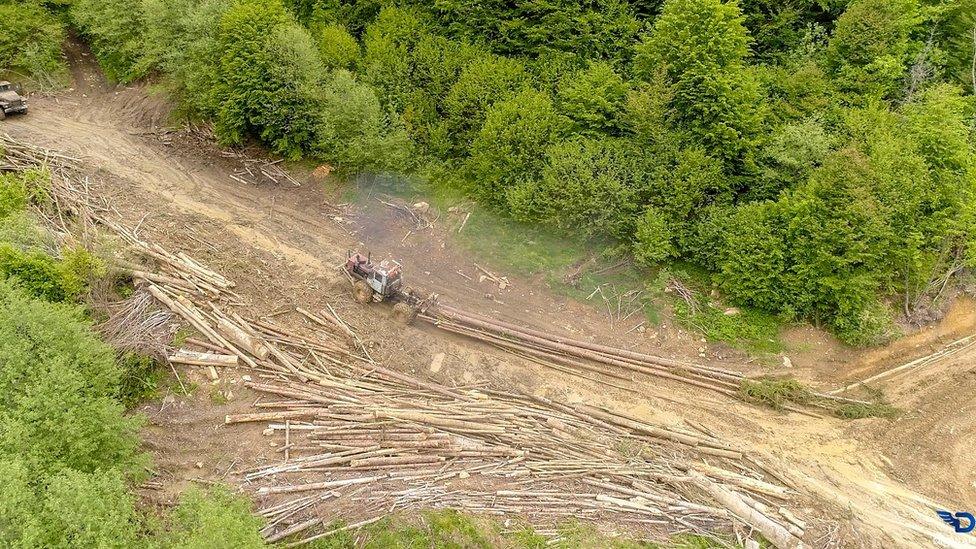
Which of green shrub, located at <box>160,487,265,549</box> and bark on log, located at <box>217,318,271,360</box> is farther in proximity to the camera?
bark on log, located at <box>217,318,271,360</box>

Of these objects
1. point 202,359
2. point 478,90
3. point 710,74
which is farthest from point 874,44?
point 202,359

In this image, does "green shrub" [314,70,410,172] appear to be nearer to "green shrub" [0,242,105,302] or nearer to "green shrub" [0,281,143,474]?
"green shrub" [0,242,105,302]

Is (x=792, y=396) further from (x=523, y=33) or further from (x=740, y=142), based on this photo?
(x=523, y=33)

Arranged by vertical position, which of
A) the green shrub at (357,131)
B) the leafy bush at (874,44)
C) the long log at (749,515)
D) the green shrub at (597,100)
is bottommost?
the long log at (749,515)

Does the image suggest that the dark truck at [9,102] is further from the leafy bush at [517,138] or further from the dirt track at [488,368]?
the leafy bush at [517,138]

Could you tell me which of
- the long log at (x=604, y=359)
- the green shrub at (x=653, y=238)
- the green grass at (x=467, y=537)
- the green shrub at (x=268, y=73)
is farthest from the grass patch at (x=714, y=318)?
the green shrub at (x=268, y=73)

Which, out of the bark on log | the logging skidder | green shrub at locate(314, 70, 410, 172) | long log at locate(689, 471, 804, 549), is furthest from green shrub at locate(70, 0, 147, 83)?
long log at locate(689, 471, 804, 549)
